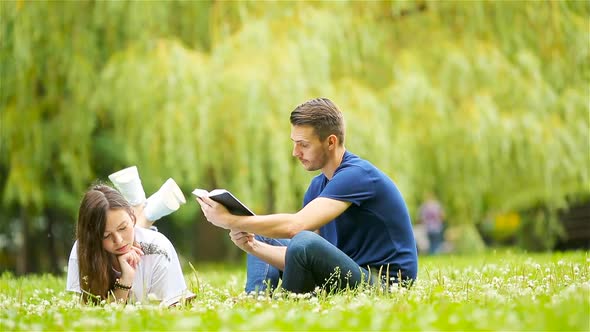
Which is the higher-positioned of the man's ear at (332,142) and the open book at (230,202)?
the man's ear at (332,142)

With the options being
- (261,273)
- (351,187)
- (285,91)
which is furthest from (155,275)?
(285,91)

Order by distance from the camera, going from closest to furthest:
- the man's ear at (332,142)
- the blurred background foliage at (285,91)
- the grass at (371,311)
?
1. the grass at (371,311)
2. the man's ear at (332,142)
3. the blurred background foliage at (285,91)

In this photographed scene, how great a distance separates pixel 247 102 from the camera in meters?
9.08

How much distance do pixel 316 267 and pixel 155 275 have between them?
0.94 meters

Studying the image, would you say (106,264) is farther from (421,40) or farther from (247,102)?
(421,40)

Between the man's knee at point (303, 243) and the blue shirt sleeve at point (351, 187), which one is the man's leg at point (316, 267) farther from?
the blue shirt sleeve at point (351, 187)

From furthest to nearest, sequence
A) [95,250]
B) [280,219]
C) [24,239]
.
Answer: [24,239]
[95,250]
[280,219]

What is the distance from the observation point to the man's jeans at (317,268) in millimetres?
4402

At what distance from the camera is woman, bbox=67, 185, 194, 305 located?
181 inches

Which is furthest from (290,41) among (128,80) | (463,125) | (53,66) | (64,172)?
(64,172)

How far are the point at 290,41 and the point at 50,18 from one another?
309cm

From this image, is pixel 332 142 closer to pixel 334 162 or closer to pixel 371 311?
pixel 334 162

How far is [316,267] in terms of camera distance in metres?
4.48

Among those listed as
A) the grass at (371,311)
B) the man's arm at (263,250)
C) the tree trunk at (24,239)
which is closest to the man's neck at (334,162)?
the man's arm at (263,250)
